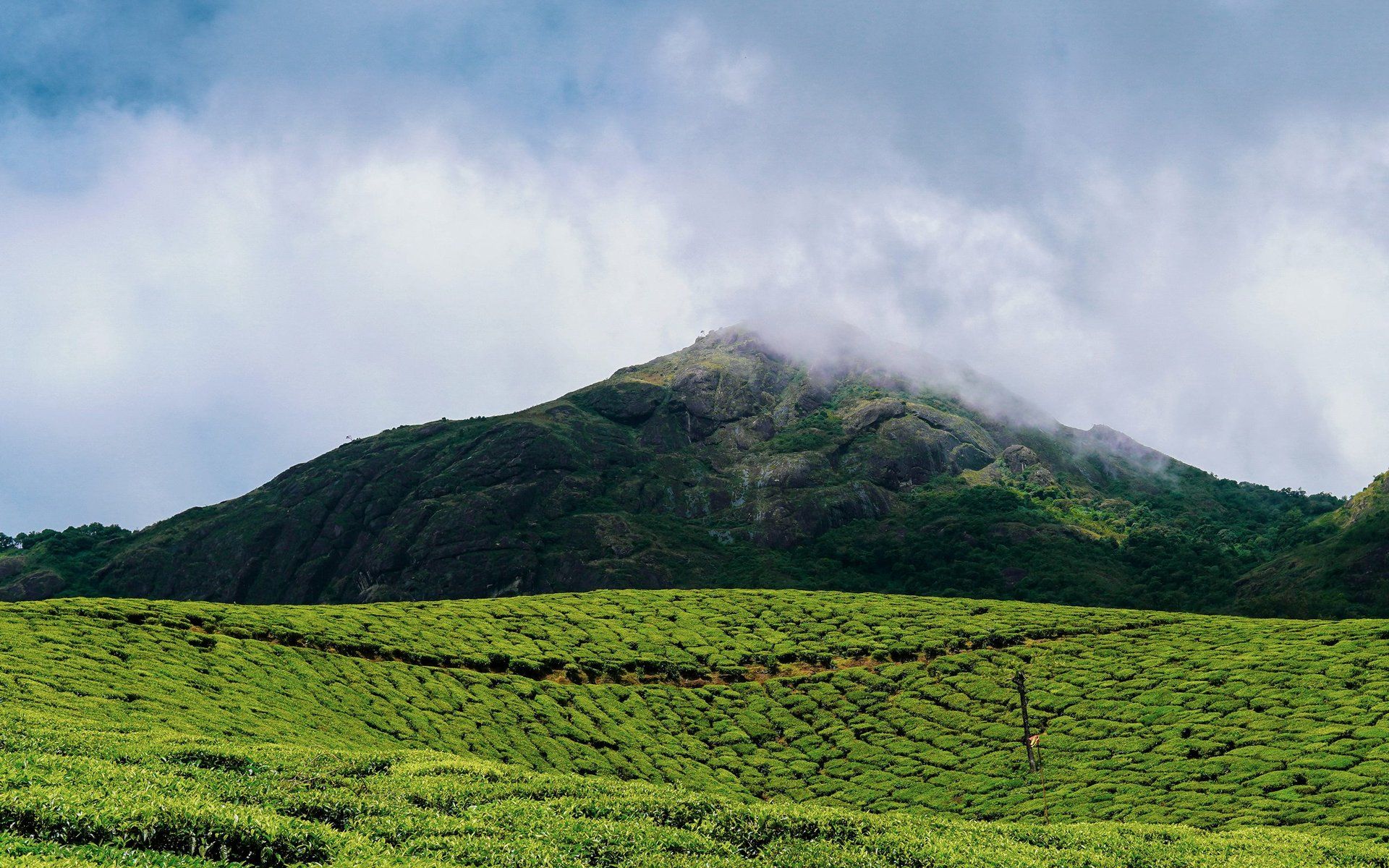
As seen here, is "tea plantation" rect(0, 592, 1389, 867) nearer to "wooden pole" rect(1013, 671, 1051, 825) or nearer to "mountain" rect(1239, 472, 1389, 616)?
"wooden pole" rect(1013, 671, 1051, 825)

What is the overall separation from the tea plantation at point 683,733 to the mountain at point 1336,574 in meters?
66.2

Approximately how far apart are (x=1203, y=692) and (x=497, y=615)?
57533mm

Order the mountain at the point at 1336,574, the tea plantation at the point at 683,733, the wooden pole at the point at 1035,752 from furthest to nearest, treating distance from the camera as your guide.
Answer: the mountain at the point at 1336,574
the wooden pole at the point at 1035,752
the tea plantation at the point at 683,733

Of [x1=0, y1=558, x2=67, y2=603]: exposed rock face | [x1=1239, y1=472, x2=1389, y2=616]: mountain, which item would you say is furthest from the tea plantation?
[x1=0, y1=558, x2=67, y2=603]: exposed rock face

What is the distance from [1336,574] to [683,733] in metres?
137

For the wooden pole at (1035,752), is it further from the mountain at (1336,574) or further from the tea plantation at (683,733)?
the mountain at (1336,574)

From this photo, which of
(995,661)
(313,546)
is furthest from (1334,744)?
(313,546)

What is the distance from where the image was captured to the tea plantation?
21922 millimetres

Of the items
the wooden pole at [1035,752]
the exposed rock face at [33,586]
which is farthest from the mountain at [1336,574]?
the exposed rock face at [33,586]

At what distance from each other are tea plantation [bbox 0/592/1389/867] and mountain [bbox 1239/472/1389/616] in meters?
66.2

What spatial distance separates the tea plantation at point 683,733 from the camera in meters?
21.9

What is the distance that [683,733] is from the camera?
60.0 metres

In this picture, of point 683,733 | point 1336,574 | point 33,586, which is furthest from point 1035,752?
point 33,586

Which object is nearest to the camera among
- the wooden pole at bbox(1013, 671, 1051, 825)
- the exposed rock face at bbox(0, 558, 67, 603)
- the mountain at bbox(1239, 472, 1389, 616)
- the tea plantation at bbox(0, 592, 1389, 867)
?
the tea plantation at bbox(0, 592, 1389, 867)
